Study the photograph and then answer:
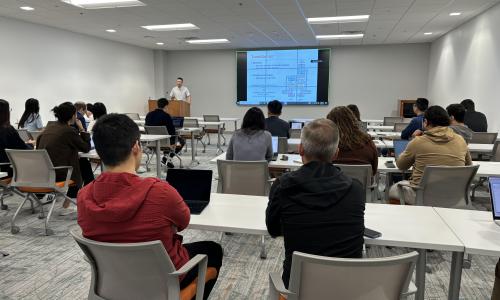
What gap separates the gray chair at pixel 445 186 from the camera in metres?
2.76

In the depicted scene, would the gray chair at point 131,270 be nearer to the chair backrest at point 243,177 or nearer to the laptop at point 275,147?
the chair backrest at point 243,177

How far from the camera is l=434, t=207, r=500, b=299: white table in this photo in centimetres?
157

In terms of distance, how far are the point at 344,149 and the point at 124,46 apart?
9958 mm

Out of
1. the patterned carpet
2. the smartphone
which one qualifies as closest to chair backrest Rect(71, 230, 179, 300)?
the smartphone

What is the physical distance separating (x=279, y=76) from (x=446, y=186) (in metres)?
9.78

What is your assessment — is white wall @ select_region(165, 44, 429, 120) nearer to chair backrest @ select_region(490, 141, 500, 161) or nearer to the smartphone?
chair backrest @ select_region(490, 141, 500, 161)

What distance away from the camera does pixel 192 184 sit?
2170 millimetres

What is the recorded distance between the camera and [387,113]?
11.8m

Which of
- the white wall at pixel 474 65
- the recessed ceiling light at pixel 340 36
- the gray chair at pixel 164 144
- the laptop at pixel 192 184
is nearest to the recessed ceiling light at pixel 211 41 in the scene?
the recessed ceiling light at pixel 340 36

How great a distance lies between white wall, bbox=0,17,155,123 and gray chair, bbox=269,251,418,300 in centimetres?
802

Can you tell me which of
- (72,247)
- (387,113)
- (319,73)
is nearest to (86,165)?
(72,247)

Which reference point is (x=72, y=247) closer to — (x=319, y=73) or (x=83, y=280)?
(x=83, y=280)

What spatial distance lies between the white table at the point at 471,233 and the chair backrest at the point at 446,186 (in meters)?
0.76

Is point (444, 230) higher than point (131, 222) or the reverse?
the reverse
